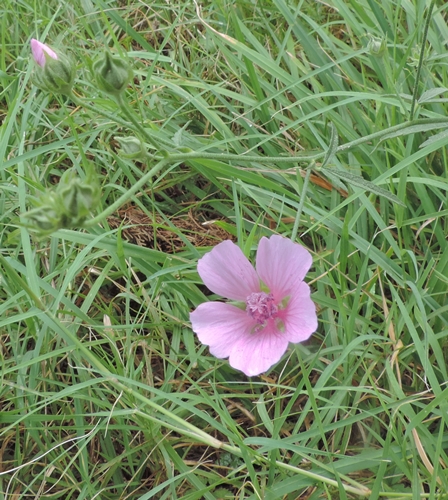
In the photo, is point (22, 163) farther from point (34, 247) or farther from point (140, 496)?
point (140, 496)

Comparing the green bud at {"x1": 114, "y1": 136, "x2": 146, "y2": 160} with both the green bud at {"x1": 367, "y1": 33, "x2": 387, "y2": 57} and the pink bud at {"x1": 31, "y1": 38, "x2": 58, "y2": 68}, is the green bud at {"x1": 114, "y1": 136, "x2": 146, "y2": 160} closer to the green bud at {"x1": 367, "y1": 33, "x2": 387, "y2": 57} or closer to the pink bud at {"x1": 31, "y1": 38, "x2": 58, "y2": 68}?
the pink bud at {"x1": 31, "y1": 38, "x2": 58, "y2": 68}

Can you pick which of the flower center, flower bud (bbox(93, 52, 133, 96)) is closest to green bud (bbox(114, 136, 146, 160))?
flower bud (bbox(93, 52, 133, 96))

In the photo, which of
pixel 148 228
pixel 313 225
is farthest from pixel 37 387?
pixel 313 225

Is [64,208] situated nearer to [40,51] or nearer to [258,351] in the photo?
[40,51]

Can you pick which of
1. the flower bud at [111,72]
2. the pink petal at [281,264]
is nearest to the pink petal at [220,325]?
the pink petal at [281,264]

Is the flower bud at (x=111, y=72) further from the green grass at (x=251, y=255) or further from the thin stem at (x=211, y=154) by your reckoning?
the green grass at (x=251, y=255)
